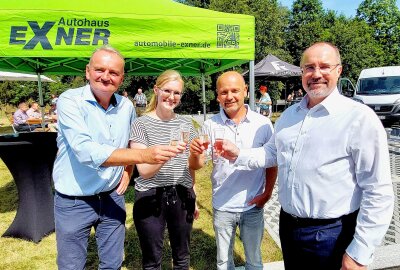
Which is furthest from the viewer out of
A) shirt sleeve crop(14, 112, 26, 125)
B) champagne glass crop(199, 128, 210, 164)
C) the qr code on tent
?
shirt sleeve crop(14, 112, 26, 125)

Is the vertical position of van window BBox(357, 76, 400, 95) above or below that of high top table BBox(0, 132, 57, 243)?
above

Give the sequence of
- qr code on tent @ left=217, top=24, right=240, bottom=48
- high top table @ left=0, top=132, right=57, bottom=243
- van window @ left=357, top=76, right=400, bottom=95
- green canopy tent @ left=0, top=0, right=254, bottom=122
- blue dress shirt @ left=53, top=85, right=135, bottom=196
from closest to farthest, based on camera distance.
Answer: blue dress shirt @ left=53, top=85, right=135, bottom=196 < green canopy tent @ left=0, top=0, right=254, bottom=122 < high top table @ left=0, top=132, right=57, bottom=243 < qr code on tent @ left=217, top=24, right=240, bottom=48 < van window @ left=357, top=76, right=400, bottom=95

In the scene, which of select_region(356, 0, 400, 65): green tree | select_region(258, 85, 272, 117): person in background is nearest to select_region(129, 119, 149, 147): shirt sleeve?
select_region(258, 85, 272, 117): person in background

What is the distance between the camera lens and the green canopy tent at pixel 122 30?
3664 millimetres

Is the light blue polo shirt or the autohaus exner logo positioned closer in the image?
the light blue polo shirt

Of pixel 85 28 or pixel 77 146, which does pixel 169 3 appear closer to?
pixel 85 28

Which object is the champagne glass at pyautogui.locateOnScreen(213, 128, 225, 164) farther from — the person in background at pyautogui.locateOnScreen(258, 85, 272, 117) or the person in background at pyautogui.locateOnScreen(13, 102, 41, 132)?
the person in background at pyautogui.locateOnScreen(258, 85, 272, 117)

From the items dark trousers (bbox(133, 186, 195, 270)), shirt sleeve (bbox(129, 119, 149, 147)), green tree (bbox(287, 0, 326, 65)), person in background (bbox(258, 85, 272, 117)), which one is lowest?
dark trousers (bbox(133, 186, 195, 270))

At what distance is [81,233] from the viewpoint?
223cm

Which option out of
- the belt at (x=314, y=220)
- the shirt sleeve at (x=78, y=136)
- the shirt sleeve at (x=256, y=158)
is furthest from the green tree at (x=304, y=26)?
the shirt sleeve at (x=78, y=136)

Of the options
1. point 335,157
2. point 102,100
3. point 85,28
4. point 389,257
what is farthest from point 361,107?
point 85,28

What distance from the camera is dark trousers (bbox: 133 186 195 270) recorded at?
2.50m

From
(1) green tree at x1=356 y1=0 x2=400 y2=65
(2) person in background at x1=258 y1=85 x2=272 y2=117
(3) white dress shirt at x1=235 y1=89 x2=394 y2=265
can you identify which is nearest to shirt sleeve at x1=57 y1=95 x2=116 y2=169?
(3) white dress shirt at x1=235 y1=89 x2=394 y2=265

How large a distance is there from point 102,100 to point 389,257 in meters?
3.49
